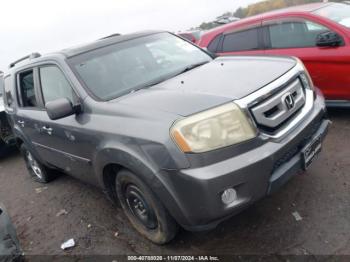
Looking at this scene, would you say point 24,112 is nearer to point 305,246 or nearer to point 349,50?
point 305,246

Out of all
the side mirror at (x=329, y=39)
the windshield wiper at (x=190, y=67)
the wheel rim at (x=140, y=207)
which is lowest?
the wheel rim at (x=140, y=207)

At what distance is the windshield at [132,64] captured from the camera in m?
3.30

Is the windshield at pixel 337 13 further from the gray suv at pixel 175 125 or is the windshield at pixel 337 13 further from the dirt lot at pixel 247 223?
the gray suv at pixel 175 125

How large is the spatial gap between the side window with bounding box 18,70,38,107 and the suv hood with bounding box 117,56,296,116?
72.5 inches

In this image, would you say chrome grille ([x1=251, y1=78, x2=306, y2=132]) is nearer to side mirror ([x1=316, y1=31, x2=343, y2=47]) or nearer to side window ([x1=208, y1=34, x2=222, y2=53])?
side mirror ([x1=316, y1=31, x2=343, y2=47])

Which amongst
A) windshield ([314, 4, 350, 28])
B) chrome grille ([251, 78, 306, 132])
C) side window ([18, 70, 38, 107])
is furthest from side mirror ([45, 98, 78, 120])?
windshield ([314, 4, 350, 28])

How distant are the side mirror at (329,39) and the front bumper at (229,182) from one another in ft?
8.18

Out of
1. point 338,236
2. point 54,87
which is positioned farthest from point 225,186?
point 54,87

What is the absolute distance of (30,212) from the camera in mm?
4484

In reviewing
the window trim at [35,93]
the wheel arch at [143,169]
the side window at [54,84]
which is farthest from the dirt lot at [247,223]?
the side window at [54,84]

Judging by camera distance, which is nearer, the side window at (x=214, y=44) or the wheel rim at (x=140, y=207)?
the wheel rim at (x=140, y=207)

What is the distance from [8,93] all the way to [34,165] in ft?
3.74

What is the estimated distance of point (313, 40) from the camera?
4.85 m

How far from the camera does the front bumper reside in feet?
7.68
